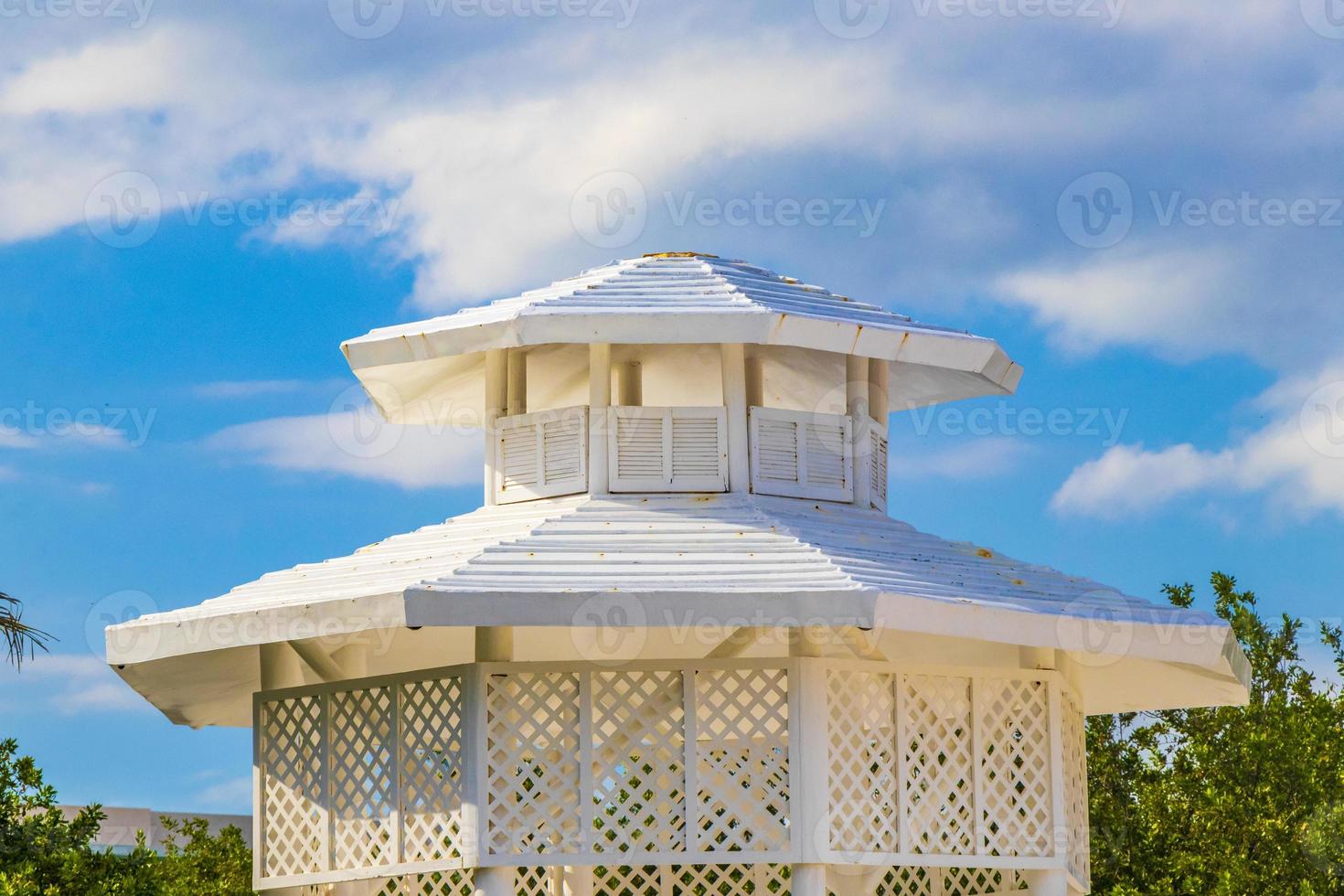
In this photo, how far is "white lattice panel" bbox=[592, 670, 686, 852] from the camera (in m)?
16.5

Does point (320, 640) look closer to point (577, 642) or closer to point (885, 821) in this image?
point (577, 642)

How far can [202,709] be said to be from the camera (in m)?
21.9

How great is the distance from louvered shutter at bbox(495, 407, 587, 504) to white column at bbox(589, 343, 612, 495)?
10 centimetres

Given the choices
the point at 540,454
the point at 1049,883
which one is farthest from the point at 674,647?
the point at 1049,883

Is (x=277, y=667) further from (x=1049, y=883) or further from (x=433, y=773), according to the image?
(x=1049, y=883)

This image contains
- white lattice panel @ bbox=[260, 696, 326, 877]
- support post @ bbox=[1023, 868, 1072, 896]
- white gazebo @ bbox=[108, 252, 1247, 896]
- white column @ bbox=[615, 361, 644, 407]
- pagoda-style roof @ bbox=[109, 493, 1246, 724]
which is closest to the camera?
pagoda-style roof @ bbox=[109, 493, 1246, 724]

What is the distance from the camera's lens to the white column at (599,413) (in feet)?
61.4

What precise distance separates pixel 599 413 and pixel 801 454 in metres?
2.04

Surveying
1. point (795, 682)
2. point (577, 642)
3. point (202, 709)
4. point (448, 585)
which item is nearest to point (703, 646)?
point (577, 642)

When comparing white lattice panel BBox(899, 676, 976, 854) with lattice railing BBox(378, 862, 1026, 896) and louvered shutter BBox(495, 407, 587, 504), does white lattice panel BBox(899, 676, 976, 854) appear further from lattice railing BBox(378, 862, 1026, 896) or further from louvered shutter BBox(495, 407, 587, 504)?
louvered shutter BBox(495, 407, 587, 504)

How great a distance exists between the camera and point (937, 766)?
17484mm

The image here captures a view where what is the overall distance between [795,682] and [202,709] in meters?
8.15

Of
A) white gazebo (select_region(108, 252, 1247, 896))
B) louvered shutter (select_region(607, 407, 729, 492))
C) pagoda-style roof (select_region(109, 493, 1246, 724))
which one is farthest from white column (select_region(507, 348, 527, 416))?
louvered shutter (select_region(607, 407, 729, 492))

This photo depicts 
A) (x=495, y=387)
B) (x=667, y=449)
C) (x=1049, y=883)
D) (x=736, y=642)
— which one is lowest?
(x=1049, y=883)
